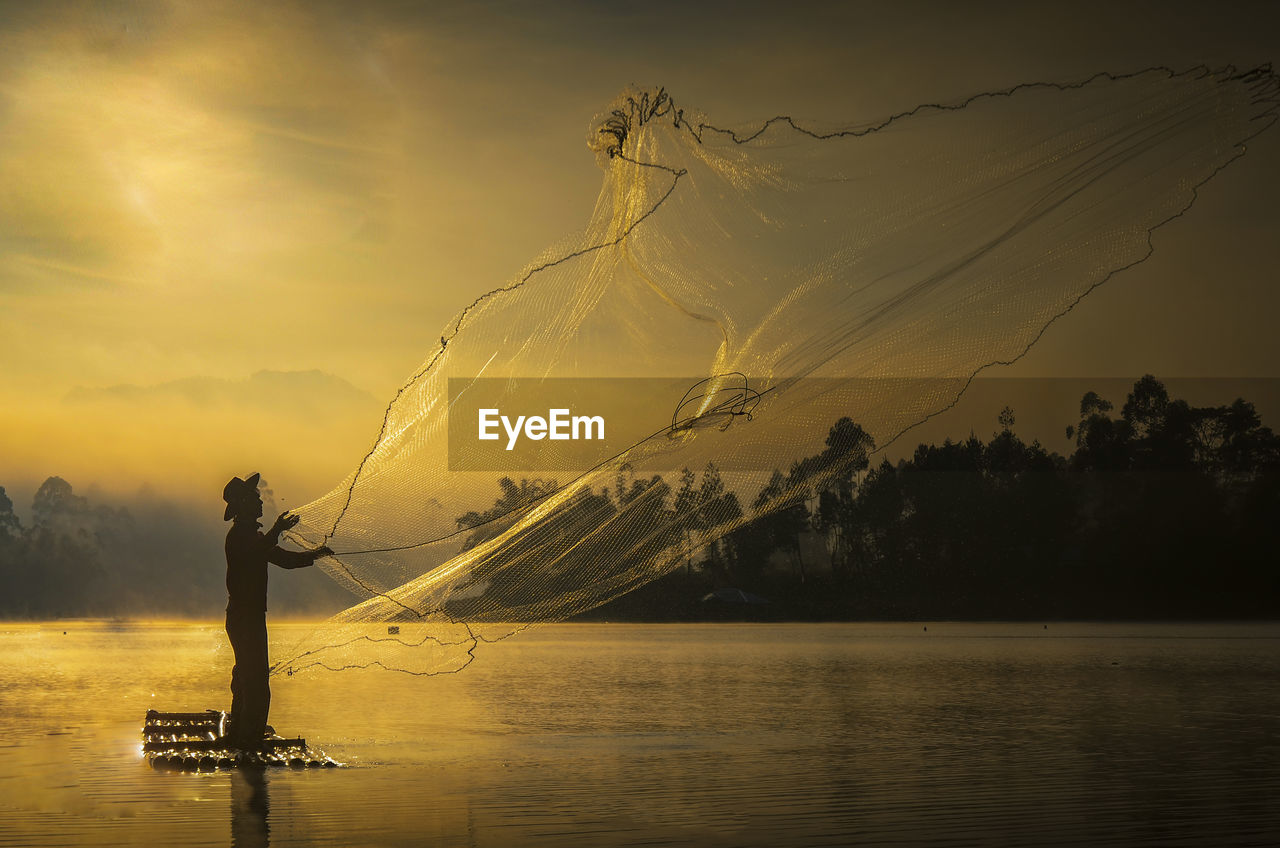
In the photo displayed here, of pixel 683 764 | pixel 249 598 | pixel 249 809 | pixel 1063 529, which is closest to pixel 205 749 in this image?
pixel 249 598

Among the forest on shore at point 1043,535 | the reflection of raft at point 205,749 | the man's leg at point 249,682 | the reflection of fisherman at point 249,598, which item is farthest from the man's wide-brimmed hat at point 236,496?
the forest on shore at point 1043,535

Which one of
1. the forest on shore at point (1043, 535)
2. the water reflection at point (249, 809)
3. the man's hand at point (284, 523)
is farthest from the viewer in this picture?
the forest on shore at point (1043, 535)

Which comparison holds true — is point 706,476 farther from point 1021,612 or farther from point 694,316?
point 1021,612

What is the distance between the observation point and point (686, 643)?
69688mm

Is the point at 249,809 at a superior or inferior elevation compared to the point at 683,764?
superior

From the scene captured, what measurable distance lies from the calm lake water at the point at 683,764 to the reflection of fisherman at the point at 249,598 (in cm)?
84

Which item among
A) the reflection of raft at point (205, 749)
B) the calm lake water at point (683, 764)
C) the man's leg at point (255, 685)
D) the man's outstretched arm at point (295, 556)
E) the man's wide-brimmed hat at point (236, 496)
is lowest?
the calm lake water at point (683, 764)

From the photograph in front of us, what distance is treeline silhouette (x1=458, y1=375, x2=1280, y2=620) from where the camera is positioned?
325ft

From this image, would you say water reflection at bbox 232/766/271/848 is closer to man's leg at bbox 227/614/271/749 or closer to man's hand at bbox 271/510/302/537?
man's leg at bbox 227/614/271/749

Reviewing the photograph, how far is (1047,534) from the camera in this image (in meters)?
106

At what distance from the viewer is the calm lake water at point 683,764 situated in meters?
12.2

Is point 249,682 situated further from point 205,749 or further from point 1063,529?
point 1063,529

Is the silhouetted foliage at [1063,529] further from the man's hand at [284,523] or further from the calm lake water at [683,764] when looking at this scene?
the man's hand at [284,523]

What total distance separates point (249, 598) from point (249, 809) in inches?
127
